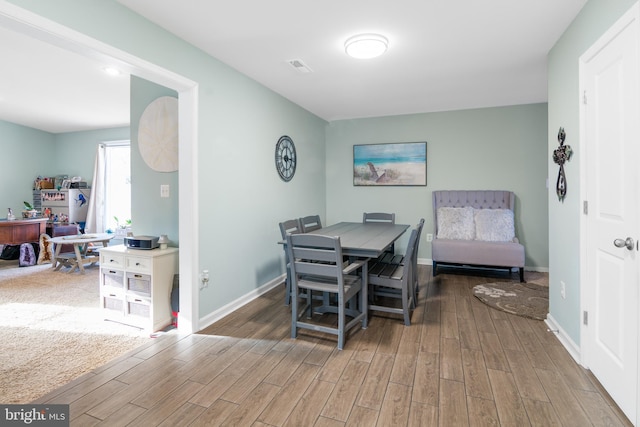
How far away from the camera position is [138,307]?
2.87m

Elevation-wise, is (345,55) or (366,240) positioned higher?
(345,55)

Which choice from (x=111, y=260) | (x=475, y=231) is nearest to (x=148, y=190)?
(x=111, y=260)

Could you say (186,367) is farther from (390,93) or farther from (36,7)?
(390,93)

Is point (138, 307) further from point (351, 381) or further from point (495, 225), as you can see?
point (495, 225)

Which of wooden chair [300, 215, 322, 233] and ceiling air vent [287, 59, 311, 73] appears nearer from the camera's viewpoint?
ceiling air vent [287, 59, 311, 73]

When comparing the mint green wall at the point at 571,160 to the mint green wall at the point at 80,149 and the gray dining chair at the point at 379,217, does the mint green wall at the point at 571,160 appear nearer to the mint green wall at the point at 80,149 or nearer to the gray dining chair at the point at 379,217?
the gray dining chair at the point at 379,217

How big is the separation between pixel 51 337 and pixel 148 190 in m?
1.44

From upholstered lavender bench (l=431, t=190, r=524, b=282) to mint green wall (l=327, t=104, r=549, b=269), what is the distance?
0.60 feet

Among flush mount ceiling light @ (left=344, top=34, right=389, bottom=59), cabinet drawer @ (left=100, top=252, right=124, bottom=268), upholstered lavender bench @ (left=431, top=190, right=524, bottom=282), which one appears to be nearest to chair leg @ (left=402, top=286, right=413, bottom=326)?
upholstered lavender bench @ (left=431, top=190, right=524, bottom=282)

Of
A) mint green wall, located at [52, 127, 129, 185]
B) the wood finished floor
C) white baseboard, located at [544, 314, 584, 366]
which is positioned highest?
mint green wall, located at [52, 127, 129, 185]

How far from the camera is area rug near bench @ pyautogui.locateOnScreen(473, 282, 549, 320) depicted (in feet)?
10.2

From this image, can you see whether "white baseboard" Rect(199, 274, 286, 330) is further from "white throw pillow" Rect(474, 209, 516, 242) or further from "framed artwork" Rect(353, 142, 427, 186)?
"white throw pillow" Rect(474, 209, 516, 242)

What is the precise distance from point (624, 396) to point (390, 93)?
356cm

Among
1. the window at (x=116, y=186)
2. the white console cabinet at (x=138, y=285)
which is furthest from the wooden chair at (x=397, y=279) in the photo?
the window at (x=116, y=186)
